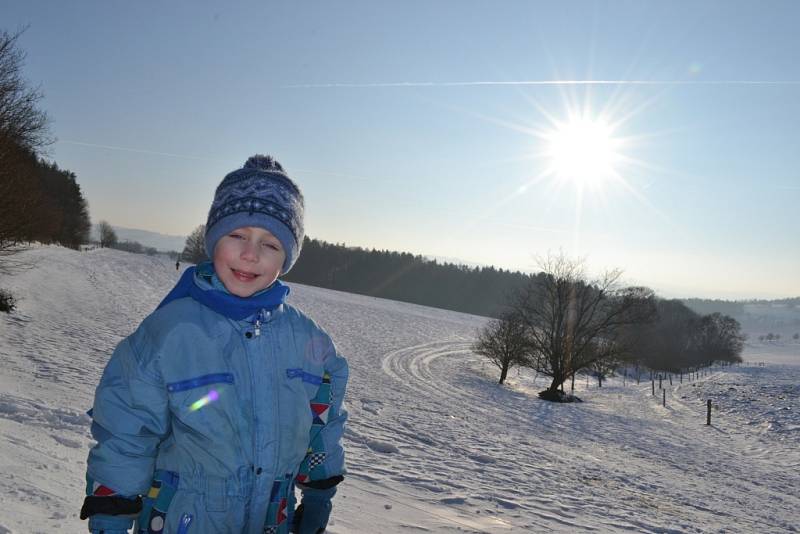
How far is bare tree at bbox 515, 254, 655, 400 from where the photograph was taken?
2439 cm

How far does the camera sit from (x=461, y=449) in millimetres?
8469

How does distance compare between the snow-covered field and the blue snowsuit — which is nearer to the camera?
the blue snowsuit

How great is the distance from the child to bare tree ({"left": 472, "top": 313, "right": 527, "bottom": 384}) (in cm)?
2588

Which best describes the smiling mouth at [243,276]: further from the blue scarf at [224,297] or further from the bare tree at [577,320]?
the bare tree at [577,320]

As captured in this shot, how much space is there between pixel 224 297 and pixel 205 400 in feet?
1.34

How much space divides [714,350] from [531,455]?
80.5m

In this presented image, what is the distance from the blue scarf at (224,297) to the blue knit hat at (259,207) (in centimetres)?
12

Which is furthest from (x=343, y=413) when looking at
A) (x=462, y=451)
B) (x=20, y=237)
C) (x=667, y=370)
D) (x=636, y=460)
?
(x=667, y=370)

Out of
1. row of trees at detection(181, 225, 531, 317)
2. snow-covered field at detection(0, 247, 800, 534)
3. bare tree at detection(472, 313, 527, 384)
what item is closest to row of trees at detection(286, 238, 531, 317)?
row of trees at detection(181, 225, 531, 317)

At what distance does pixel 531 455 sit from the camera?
30.3ft

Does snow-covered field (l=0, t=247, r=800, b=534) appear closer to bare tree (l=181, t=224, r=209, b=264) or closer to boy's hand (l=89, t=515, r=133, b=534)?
boy's hand (l=89, t=515, r=133, b=534)

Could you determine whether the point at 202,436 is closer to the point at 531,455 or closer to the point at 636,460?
the point at 531,455

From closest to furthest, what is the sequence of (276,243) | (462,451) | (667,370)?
(276,243) → (462,451) → (667,370)

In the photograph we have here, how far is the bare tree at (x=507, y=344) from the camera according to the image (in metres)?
26.9
